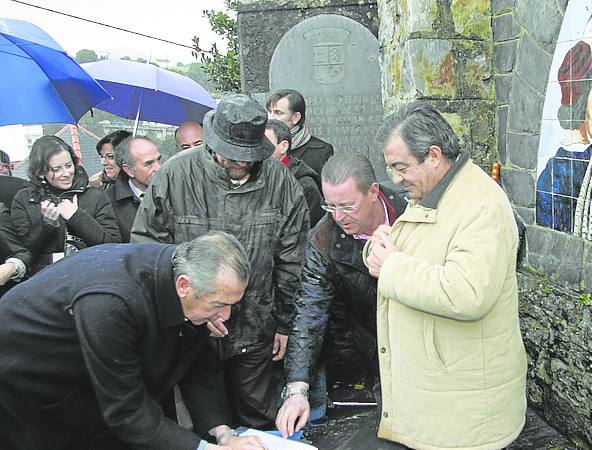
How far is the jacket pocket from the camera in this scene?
210cm

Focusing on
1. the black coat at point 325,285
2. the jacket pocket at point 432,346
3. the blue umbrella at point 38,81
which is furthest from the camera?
the blue umbrella at point 38,81

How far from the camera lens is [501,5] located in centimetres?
401

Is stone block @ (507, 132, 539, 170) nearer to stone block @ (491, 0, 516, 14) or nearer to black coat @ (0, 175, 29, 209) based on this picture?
stone block @ (491, 0, 516, 14)

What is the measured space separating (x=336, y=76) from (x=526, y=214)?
248 centimetres

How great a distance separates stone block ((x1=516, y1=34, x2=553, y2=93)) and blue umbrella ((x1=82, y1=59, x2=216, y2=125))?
2794mm

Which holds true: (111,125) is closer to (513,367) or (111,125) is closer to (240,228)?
(240,228)

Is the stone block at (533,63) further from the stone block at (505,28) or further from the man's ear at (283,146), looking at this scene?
the man's ear at (283,146)

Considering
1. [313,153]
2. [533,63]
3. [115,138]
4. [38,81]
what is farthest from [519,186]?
[38,81]

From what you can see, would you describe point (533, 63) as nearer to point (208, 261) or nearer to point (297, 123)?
point (297, 123)

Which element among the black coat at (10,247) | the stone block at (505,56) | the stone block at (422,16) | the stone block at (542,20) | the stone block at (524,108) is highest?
the stone block at (422,16)

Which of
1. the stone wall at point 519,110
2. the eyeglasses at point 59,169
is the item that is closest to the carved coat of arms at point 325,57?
the stone wall at point 519,110

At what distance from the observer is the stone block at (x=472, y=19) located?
413 cm

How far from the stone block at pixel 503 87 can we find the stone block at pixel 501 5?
39 centimetres

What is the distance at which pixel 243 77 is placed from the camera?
6.09 m
